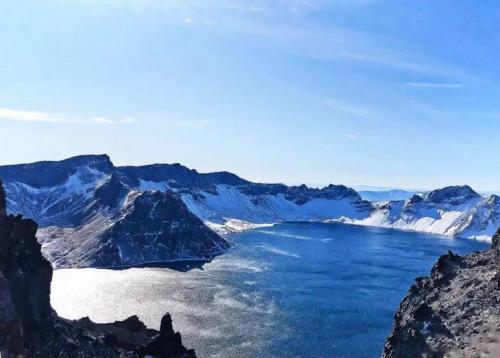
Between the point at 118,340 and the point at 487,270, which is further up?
the point at 487,270

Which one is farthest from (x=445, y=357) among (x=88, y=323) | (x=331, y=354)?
(x=331, y=354)

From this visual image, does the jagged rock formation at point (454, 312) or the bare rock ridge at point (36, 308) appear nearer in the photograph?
the jagged rock formation at point (454, 312)

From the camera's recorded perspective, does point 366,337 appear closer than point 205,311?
Yes

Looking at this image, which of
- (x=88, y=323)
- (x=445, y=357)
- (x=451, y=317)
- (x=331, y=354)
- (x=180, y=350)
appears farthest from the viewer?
(x=331, y=354)

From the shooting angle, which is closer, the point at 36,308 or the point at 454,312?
the point at 454,312

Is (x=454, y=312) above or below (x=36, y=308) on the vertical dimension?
above

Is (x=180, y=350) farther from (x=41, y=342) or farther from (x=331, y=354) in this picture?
(x=331, y=354)

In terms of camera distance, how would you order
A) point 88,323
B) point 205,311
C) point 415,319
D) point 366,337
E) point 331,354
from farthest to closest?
point 205,311 < point 366,337 < point 331,354 < point 88,323 < point 415,319

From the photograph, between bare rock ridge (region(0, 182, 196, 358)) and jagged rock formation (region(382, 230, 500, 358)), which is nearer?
jagged rock formation (region(382, 230, 500, 358))
